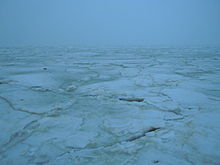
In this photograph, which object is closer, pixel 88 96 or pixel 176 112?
pixel 176 112

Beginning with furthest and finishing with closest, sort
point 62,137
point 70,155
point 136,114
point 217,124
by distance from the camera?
point 136,114, point 217,124, point 62,137, point 70,155

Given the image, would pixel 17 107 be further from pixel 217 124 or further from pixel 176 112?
pixel 217 124

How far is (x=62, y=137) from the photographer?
0.84 metres

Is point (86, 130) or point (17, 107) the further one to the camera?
point (17, 107)

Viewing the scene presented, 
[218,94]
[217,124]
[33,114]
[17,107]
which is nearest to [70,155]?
[33,114]

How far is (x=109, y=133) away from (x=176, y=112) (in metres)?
0.53

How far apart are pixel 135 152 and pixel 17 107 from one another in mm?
955

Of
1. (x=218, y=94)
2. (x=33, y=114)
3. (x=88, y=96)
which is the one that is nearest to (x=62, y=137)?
(x=33, y=114)

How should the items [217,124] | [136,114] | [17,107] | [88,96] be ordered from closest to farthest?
1. [217,124]
2. [136,114]
3. [17,107]
4. [88,96]

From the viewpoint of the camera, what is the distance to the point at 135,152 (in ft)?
2.35

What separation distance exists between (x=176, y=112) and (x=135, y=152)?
1.77ft

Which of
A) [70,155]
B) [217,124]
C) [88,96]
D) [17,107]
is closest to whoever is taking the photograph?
[70,155]

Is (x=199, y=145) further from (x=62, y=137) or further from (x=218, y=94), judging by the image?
(x=218, y=94)

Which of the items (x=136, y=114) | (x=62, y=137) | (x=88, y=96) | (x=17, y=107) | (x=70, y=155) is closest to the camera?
(x=70, y=155)
